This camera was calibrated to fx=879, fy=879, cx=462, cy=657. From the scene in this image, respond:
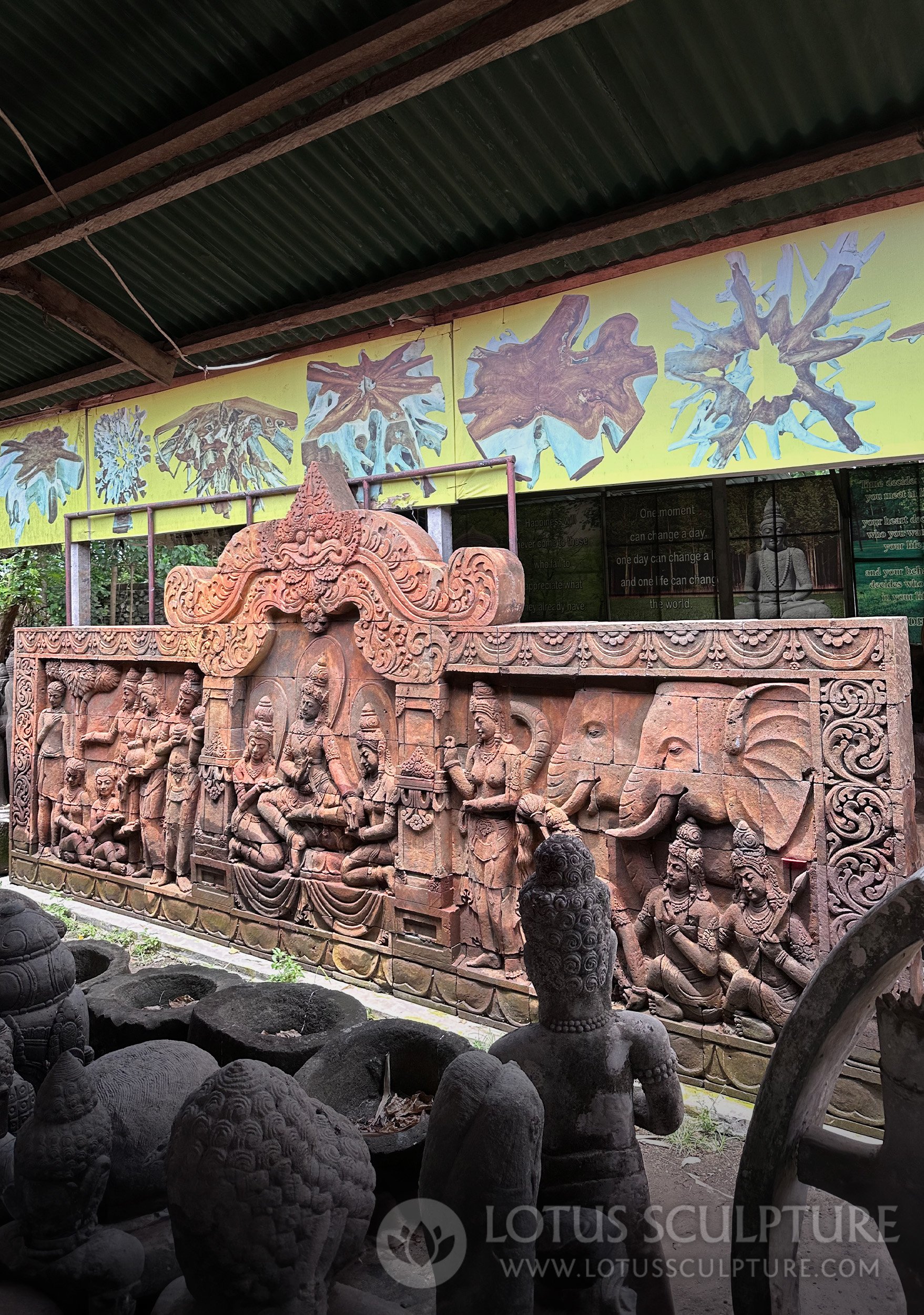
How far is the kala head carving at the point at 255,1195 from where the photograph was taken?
2117 mm

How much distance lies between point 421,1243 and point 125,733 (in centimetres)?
711

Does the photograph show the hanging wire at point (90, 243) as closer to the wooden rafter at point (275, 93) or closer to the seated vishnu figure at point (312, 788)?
the wooden rafter at point (275, 93)

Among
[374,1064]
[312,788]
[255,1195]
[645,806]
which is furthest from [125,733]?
[255,1195]

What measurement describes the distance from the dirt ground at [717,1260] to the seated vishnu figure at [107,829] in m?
6.95

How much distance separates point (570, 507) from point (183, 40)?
6003 mm

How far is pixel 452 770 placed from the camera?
7094 mm

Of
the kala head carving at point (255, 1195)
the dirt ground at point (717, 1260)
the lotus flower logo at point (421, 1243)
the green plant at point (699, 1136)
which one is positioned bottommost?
the green plant at point (699, 1136)

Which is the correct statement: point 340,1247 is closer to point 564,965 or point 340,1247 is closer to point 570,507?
point 564,965

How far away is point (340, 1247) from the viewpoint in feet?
7.82

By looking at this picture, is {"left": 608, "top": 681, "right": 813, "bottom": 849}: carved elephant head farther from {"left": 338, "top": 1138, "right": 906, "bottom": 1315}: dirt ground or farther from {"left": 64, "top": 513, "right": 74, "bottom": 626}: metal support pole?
{"left": 64, "top": 513, "right": 74, "bottom": 626}: metal support pole

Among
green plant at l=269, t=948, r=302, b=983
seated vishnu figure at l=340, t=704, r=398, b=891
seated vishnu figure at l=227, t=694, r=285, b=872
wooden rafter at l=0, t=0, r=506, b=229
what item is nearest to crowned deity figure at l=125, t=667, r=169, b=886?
seated vishnu figure at l=227, t=694, r=285, b=872

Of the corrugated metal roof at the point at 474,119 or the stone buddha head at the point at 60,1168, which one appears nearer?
the stone buddha head at the point at 60,1168

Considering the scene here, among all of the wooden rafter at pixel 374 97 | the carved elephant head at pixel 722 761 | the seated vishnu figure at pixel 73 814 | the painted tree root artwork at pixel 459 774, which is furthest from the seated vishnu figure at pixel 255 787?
the wooden rafter at pixel 374 97

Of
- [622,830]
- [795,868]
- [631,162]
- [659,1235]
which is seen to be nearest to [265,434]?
[631,162]
